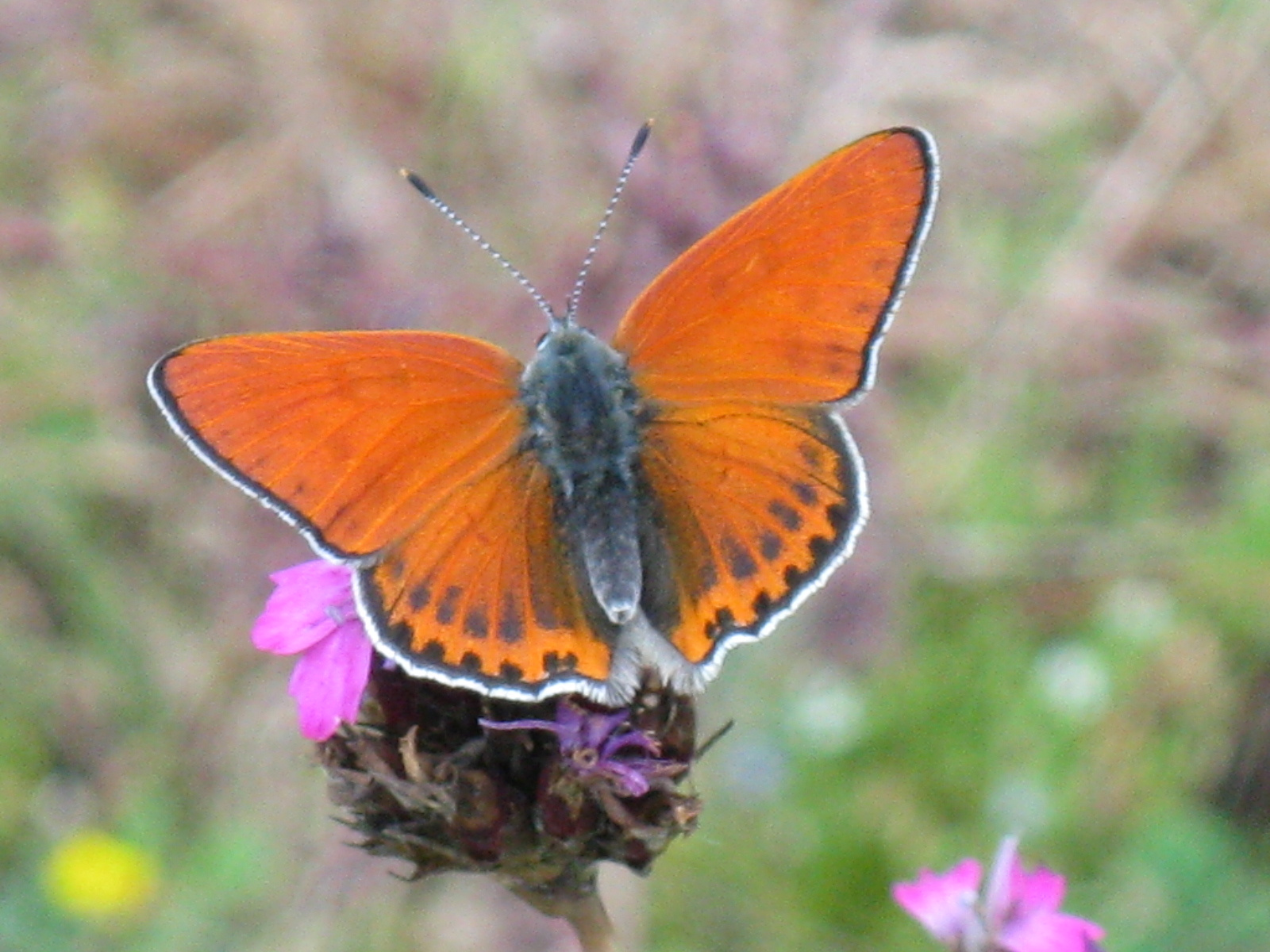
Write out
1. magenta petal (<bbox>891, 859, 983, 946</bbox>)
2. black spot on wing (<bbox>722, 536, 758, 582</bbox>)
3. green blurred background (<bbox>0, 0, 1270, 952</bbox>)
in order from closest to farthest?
magenta petal (<bbox>891, 859, 983, 946</bbox>) < black spot on wing (<bbox>722, 536, 758, 582</bbox>) < green blurred background (<bbox>0, 0, 1270, 952</bbox>)

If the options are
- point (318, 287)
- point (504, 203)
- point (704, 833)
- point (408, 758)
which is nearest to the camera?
point (408, 758)

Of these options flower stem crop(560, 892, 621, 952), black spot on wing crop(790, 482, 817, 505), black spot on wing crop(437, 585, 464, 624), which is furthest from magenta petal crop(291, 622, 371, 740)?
black spot on wing crop(790, 482, 817, 505)

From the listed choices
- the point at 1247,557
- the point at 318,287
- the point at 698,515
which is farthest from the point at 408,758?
the point at 1247,557

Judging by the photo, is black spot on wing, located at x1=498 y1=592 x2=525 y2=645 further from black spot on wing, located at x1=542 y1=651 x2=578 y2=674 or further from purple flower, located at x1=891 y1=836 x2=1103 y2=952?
purple flower, located at x1=891 y1=836 x2=1103 y2=952

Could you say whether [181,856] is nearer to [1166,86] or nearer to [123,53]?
[123,53]

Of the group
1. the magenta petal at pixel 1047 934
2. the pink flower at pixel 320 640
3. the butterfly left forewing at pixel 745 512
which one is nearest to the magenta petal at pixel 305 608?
the pink flower at pixel 320 640
